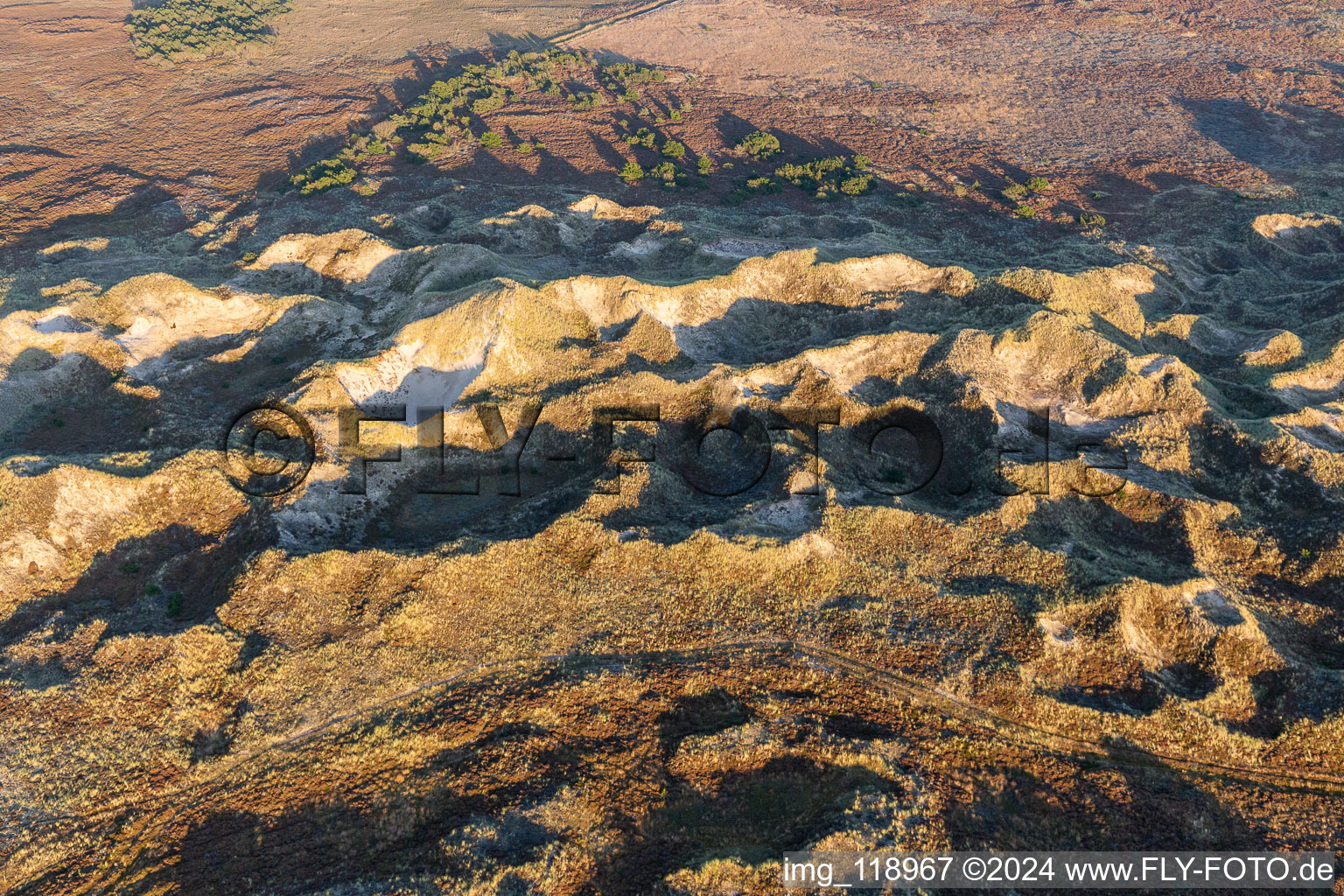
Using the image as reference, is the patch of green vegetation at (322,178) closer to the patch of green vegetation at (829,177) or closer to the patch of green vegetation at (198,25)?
the patch of green vegetation at (829,177)

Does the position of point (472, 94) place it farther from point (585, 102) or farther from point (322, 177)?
point (322, 177)

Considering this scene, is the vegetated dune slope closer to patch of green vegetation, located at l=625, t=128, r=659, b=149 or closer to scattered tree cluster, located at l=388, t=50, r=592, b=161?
patch of green vegetation, located at l=625, t=128, r=659, b=149

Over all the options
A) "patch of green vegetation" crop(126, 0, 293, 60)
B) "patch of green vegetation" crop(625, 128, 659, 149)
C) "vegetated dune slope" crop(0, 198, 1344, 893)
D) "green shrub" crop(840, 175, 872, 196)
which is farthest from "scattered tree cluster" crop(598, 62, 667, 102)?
"vegetated dune slope" crop(0, 198, 1344, 893)

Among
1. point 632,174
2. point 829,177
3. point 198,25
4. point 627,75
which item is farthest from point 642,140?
point 198,25

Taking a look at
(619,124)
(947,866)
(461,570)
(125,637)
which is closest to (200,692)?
(125,637)

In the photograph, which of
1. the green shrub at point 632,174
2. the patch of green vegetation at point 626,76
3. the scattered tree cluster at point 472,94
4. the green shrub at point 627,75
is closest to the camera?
the green shrub at point 632,174

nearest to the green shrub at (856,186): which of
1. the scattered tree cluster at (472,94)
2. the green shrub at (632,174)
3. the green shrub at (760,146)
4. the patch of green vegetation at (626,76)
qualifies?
the green shrub at (760,146)

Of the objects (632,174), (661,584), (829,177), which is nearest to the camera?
(661,584)

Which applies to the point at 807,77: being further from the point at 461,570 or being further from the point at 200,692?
the point at 200,692
